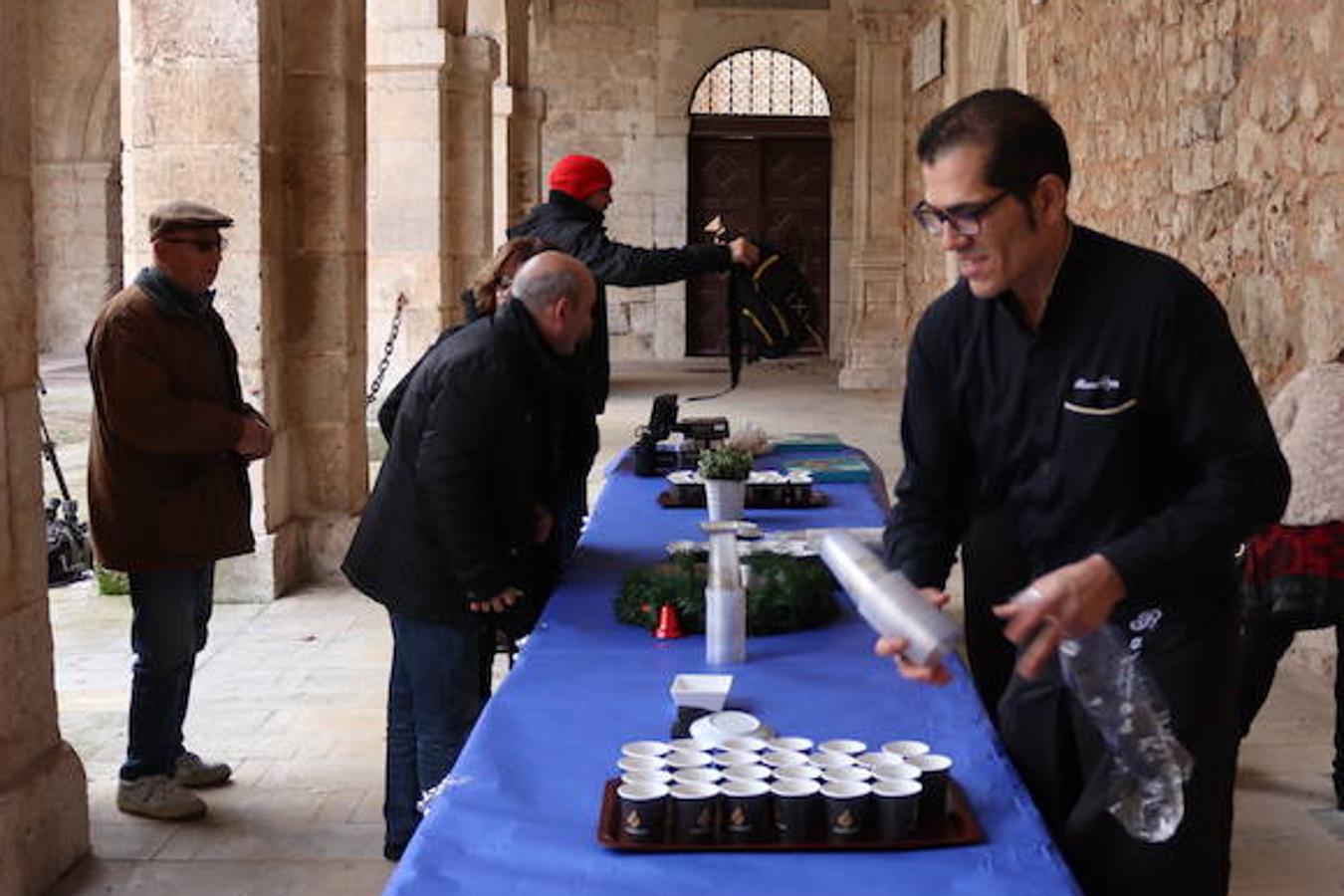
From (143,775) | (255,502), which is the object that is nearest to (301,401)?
(255,502)

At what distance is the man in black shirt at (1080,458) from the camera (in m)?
2.23

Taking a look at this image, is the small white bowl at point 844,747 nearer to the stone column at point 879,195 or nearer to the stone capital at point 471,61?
the stone capital at point 471,61

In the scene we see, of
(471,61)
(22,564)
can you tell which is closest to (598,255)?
(22,564)

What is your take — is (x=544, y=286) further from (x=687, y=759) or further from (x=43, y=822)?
(x=43, y=822)

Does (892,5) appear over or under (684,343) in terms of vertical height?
over

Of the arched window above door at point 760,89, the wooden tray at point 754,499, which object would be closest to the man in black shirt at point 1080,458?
the wooden tray at point 754,499

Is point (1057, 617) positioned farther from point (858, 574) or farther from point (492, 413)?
point (492, 413)

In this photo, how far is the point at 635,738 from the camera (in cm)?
263

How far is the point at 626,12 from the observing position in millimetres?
20469

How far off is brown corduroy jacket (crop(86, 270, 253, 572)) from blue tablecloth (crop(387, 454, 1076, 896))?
114 cm

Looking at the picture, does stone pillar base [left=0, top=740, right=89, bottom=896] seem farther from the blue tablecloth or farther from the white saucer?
the white saucer

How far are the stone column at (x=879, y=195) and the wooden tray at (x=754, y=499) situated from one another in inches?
474

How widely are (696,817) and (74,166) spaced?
20212 millimetres

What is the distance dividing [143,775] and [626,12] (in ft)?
56.4
